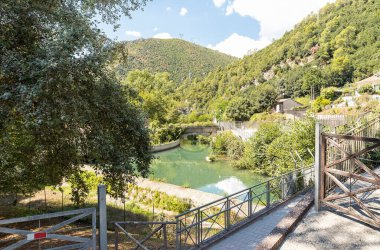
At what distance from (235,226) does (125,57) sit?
5.23 metres

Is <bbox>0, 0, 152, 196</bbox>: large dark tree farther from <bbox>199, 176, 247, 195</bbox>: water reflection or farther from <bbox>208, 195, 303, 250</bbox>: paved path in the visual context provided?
<bbox>199, 176, 247, 195</bbox>: water reflection

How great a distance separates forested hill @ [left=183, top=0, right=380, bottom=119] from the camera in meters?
54.8

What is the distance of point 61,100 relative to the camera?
204 inches

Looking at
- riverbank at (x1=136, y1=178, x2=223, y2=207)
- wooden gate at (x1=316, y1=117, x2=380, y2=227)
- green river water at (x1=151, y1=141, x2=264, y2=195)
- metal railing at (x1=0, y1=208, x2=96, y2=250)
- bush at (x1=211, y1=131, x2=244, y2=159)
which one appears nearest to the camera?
metal railing at (x1=0, y1=208, x2=96, y2=250)

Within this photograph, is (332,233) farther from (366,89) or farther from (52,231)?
(366,89)

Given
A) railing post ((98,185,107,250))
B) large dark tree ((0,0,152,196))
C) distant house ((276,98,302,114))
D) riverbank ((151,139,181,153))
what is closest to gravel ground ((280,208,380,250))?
railing post ((98,185,107,250))

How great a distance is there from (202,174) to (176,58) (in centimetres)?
9797

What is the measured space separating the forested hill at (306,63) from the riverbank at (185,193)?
33222 mm

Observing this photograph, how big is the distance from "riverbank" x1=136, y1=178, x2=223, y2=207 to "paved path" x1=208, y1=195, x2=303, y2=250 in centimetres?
625

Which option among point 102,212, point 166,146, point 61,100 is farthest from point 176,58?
point 102,212

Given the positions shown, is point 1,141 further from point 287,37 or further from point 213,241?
point 287,37

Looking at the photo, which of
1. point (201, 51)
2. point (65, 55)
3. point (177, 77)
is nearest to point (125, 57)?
point (65, 55)

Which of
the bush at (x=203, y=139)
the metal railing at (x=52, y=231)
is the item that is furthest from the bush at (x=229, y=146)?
the metal railing at (x=52, y=231)

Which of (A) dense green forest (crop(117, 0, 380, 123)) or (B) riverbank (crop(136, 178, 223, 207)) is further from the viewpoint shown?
(A) dense green forest (crop(117, 0, 380, 123))
